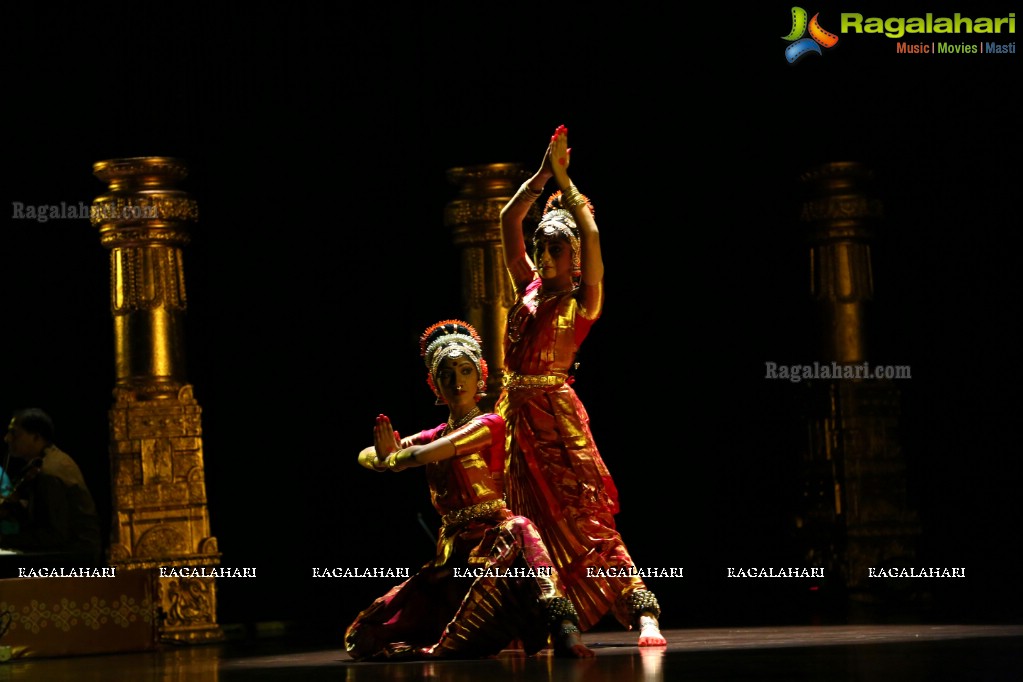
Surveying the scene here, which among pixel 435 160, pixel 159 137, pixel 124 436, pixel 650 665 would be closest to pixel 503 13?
pixel 435 160

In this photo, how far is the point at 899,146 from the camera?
29.3 feet

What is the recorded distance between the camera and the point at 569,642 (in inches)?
214

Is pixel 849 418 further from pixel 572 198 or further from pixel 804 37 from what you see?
pixel 572 198

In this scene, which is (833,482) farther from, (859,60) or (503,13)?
(503,13)

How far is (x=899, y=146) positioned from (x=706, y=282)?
1.22 m

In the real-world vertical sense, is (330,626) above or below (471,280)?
below

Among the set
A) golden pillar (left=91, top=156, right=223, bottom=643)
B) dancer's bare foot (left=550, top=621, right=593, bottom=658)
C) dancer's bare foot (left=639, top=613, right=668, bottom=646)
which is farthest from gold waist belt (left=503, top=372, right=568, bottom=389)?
golden pillar (left=91, top=156, right=223, bottom=643)

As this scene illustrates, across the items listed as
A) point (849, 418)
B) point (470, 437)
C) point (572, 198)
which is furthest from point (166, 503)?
point (849, 418)

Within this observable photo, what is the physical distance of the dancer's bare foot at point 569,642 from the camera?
5430mm

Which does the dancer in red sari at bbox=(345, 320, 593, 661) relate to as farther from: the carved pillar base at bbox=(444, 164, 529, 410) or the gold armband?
the carved pillar base at bbox=(444, 164, 529, 410)

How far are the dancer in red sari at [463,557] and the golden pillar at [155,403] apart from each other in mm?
2416

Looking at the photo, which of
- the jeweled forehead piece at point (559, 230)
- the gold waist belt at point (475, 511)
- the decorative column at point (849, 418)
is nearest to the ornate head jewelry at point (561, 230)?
the jeweled forehead piece at point (559, 230)

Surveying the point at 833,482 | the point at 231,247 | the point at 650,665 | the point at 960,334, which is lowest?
the point at 650,665

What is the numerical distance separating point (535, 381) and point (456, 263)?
279 centimetres
